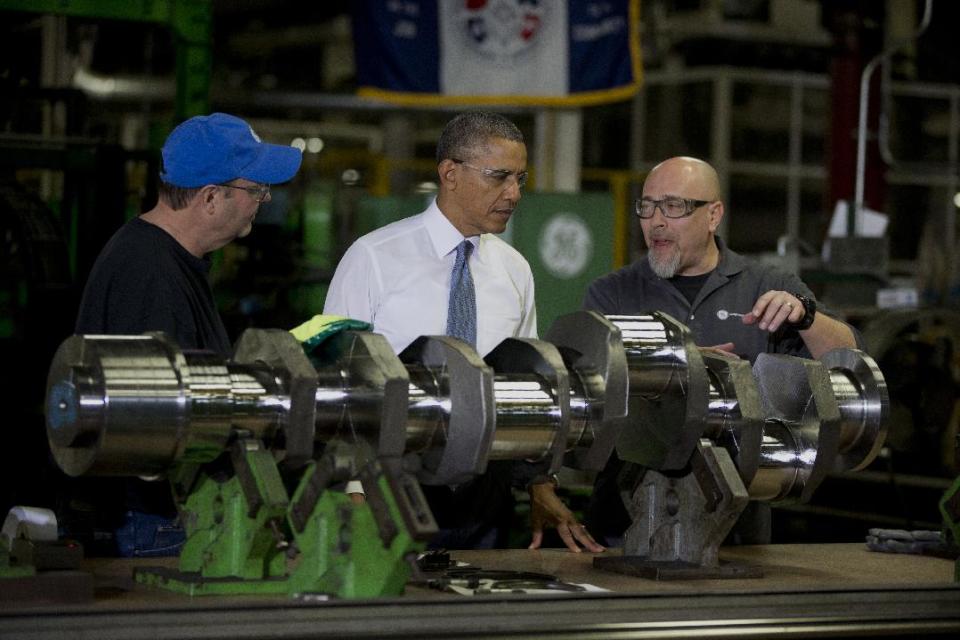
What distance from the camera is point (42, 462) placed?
6.19m

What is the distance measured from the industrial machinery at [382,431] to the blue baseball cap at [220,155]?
0.55m

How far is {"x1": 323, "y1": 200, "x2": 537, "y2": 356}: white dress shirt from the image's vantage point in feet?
10.4

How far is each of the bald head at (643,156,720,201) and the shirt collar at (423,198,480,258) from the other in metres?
0.48

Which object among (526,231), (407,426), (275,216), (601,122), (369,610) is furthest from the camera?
(601,122)

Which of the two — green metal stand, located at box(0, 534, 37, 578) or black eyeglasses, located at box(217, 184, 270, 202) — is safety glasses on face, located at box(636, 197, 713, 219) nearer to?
black eyeglasses, located at box(217, 184, 270, 202)

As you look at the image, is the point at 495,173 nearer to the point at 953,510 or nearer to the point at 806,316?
the point at 806,316

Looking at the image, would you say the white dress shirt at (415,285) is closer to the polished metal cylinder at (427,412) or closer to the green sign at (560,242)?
the polished metal cylinder at (427,412)

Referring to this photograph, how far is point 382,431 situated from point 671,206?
1.69 m

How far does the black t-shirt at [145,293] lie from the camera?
2420 millimetres

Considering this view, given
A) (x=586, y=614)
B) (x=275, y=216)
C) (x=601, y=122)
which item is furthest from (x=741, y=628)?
(x=601, y=122)

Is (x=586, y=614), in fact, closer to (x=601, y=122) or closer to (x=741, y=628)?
(x=741, y=628)

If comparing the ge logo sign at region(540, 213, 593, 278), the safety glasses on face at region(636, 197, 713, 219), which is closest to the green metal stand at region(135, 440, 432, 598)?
the safety glasses on face at region(636, 197, 713, 219)

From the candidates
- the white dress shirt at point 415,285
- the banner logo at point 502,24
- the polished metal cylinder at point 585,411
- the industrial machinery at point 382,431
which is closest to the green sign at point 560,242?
the banner logo at point 502,24

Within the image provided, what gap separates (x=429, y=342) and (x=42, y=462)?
4562 millimetres
